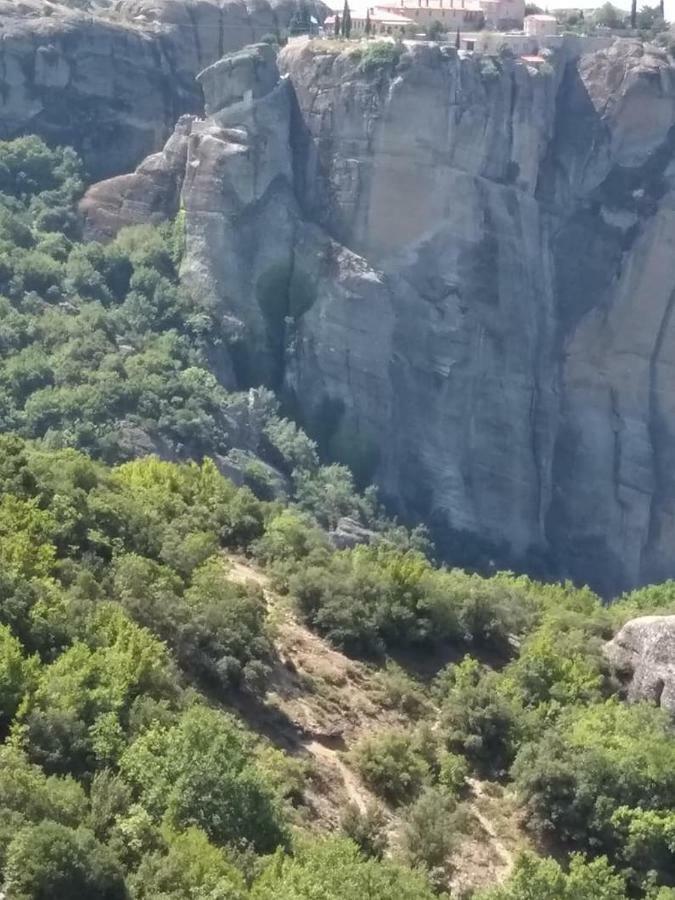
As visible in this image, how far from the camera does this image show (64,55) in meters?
58.7

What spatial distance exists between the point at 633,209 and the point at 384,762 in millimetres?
42635

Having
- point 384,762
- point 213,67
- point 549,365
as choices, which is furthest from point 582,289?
point 384,762

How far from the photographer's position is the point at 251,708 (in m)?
17.9

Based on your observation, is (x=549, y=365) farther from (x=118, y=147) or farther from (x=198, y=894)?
(x=198, y=894)

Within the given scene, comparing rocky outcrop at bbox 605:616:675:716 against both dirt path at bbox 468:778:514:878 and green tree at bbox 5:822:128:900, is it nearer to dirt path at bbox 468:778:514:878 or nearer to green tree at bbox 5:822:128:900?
dirt path at bbox 468:778:514:878

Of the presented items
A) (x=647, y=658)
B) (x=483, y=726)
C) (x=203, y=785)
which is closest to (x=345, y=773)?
(x=483, y=726)

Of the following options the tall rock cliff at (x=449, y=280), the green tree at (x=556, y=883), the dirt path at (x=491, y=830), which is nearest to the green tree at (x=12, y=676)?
the green tree at (x=556, y=883)

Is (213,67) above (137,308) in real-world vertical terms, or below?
above

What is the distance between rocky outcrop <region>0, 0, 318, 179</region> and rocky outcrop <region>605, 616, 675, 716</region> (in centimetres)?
4252

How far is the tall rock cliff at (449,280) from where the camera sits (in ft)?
175

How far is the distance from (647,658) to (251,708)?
17.5 ft

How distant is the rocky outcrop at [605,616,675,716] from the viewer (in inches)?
760

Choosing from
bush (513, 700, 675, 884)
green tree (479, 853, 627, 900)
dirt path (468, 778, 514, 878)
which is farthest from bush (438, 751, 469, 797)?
green tree (479, 853, 627, 900)

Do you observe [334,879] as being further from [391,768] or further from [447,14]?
[447,14]
